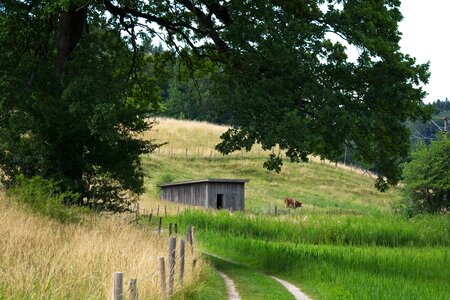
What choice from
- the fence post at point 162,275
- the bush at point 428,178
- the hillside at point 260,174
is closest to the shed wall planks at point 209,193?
the hillside at point 260,174

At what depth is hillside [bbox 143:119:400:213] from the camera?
76.1 metres

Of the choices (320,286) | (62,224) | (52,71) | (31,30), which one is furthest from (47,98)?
(320,286)

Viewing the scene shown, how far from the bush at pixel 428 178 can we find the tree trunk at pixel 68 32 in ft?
92.5

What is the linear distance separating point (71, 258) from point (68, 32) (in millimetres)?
14179

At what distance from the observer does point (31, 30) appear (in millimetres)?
24453

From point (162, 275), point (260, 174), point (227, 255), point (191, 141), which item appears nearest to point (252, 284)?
point (162, 275)

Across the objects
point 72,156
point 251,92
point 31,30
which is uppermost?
point 31,30

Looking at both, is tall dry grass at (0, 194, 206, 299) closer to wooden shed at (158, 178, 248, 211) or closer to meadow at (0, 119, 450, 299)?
meadow at (0, 119, 450, 299)

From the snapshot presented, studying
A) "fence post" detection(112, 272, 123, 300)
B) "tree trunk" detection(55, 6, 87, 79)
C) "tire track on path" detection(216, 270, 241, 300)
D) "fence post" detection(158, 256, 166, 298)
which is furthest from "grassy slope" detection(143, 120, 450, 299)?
"fence post" detection(112, 272, 123, 300)

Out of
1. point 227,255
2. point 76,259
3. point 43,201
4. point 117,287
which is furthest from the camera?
point 227,255

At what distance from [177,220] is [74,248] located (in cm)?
2214

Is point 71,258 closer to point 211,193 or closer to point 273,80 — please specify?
point 273,80

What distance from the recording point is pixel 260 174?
87.3 meters

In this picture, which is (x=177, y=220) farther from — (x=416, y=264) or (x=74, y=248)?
(x=74, y=248)
